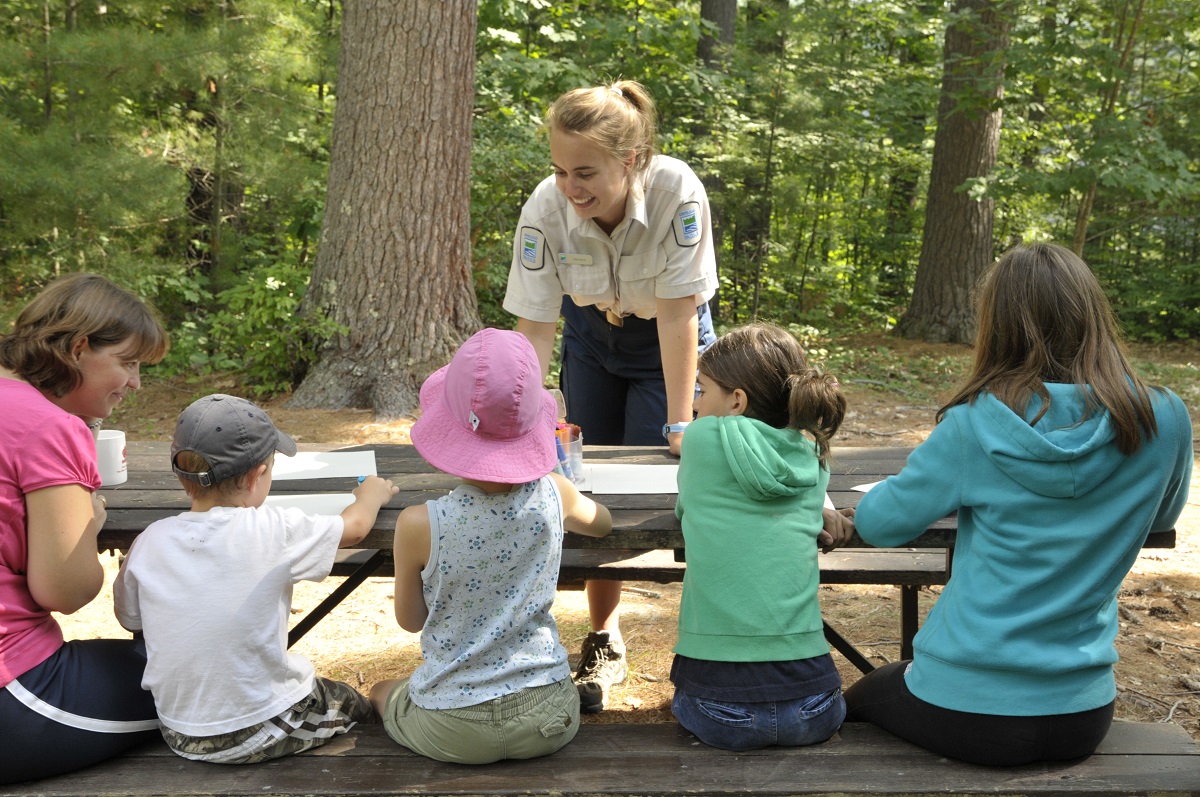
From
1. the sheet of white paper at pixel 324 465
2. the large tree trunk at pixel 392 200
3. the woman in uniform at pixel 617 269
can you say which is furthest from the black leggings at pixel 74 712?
Result: the large tree trunk at pixel 392 200

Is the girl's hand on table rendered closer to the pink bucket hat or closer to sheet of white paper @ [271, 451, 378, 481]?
the pink bucket hat

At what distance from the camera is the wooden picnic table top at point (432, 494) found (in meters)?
2.27

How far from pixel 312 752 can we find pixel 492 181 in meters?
7.02

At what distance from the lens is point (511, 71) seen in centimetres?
912

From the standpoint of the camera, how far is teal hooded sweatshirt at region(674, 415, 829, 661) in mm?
2025

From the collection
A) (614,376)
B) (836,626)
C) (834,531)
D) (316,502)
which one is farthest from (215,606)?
(836,626)

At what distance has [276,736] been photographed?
2008mm

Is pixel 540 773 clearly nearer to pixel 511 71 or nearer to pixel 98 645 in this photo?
pixel 98 645

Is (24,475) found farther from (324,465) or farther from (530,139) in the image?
(530,139)

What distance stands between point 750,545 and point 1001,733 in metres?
0.58

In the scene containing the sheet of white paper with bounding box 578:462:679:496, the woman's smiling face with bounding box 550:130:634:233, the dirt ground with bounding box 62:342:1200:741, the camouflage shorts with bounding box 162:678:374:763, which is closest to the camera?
the camouflage shorts with bounding box 162:678:374:763

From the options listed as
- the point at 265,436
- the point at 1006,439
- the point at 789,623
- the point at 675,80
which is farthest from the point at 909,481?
the point at 675,80

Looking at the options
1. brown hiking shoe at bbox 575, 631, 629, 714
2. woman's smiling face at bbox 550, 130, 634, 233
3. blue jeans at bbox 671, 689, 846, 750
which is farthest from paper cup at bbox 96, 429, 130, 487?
blue jeans at bbox 671, 689, 846, 750

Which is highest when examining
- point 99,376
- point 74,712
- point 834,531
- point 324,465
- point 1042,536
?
point 99,376
